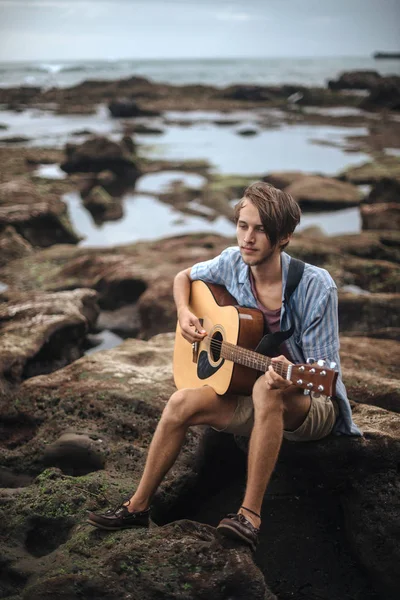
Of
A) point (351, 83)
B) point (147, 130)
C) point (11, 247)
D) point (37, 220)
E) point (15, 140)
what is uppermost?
point (351, 83)

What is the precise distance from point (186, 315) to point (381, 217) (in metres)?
8.51

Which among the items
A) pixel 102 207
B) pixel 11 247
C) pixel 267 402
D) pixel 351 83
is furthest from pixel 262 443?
pixel 351 83

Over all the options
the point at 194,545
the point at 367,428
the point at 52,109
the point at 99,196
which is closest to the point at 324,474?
the point at 367,428

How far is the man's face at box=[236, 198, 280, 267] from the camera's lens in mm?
3436

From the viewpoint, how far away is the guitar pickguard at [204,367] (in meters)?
3.58

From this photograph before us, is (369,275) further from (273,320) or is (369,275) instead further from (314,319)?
(314,319)

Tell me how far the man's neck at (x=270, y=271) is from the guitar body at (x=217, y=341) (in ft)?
0.73

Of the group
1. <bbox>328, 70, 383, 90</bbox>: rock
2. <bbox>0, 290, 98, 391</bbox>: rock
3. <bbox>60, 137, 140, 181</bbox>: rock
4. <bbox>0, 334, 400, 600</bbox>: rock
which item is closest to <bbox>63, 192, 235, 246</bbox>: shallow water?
<bbox>60, 137, 140, 181</bbox>: rock

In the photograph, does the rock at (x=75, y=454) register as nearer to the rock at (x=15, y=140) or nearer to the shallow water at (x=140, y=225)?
the shallow water at (x=140, y=225)

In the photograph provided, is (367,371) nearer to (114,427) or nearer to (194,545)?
(114,427)

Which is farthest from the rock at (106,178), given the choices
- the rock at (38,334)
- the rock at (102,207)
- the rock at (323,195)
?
the rock at (38,334)

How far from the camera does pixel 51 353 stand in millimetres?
6238

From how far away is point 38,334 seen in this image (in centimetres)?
594

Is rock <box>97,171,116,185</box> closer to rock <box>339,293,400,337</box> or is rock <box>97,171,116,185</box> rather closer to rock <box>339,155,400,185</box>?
rock <box>339,155,400,185</box>
